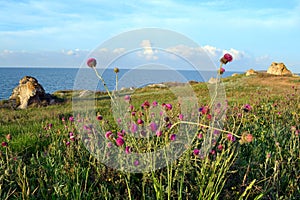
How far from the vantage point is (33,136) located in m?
4.62

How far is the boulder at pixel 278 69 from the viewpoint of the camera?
27.1 m

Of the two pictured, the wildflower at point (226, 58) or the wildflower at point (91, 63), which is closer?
the wildflower at point (226, 58)

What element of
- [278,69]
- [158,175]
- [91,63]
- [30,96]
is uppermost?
[278,69]

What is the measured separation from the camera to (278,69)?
2752 cm

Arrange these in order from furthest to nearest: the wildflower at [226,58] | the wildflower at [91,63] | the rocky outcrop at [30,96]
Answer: the rocky outcrop at [30,96], the wildflower at [91,63], the wildflower at [226,58]

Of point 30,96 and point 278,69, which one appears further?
point 278,69

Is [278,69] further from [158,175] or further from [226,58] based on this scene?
[226,58]

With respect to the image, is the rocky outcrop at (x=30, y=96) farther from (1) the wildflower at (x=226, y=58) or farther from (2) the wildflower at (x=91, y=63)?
(1) the wildflower at (x=226, y=58)

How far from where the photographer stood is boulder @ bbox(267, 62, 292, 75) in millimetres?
27109

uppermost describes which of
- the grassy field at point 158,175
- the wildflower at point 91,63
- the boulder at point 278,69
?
the boulder at point 278,69

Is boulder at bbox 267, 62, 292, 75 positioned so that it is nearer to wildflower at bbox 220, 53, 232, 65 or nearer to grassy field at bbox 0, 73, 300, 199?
grassy field at bbox 0, 73, 300, 199

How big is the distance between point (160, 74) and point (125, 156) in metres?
0.85

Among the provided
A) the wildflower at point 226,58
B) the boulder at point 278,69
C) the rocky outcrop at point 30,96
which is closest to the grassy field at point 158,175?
the wildflower at point 226,58

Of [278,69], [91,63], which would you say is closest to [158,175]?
[91,63]
